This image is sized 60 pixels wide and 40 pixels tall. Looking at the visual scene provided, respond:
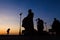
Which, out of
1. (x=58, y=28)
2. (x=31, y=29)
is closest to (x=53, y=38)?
(x=58, y=28)

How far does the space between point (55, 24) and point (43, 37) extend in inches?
153

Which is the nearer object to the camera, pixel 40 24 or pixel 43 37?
pixel 43 37

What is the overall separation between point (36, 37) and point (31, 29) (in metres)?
1.01

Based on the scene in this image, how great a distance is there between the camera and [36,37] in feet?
49.8

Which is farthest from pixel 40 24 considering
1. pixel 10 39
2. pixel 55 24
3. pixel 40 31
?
pixel 10 39

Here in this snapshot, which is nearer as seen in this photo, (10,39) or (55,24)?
(10,39)

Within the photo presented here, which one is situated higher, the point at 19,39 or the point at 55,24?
the point at 55,24

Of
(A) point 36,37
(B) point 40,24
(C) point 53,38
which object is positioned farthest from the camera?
(B) point 40,24

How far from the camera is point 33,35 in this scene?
15906 mm

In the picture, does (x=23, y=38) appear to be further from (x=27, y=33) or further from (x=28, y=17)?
(x=28, y=17)

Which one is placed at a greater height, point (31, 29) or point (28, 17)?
point (28, 17)

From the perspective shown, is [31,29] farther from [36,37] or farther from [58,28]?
[58,28]

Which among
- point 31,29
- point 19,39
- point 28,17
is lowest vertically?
point 19,39

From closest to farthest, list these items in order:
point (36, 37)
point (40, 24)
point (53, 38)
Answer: point (36, 37), point (53, 38), point (40, 24)
